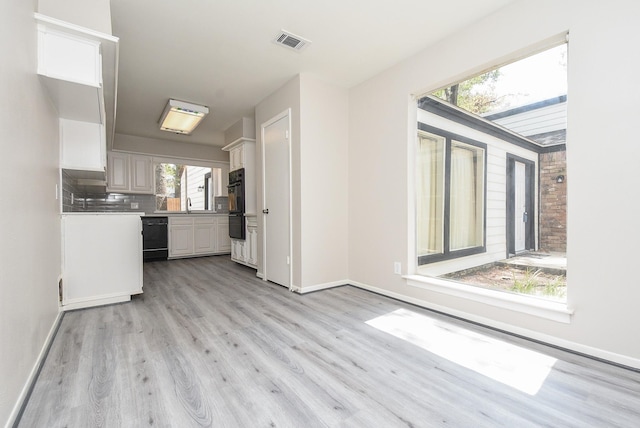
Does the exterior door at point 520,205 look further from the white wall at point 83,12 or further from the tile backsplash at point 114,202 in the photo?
the tile backsplash at point 114,202

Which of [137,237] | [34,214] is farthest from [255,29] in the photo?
[137,237]

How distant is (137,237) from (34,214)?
4.68ft

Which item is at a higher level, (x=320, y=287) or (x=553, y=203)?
(x=553, y=203)

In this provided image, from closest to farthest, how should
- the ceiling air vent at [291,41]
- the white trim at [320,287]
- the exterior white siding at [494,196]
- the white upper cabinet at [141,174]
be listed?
the exterior white siding at [494,196] → the ceiling air vent at [291,41] → the white trim at [320,287] → the white upper cabinet at [141,174]

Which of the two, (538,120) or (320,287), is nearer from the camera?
(538,120)

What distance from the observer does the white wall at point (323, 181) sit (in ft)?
10.8

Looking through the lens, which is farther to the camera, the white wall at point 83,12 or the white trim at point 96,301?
the white trim at point 96,301

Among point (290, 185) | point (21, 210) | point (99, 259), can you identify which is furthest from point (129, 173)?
point (21, 210)

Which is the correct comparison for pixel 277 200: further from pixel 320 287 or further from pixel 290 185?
pixel 320 287

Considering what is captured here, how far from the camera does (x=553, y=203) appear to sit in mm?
2066

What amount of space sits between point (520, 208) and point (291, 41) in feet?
8.08

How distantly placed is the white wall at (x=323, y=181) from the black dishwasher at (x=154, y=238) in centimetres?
381

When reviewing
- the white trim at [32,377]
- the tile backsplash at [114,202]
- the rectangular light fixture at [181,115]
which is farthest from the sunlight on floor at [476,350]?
the tile backsplash at [114,202]

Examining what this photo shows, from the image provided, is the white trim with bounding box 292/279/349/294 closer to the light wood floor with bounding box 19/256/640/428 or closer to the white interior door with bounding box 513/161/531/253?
the light wood floor with bounding box 19/256/640/428
